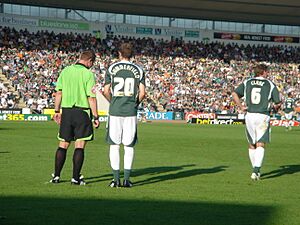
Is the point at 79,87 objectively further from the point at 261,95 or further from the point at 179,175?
the point at 261,95

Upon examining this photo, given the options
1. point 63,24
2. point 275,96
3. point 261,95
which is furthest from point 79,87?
point 63,24

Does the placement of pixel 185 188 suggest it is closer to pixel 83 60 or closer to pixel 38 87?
pixel 83 60

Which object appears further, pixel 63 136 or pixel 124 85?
pixel 63 136

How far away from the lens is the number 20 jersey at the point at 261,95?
1210 cm

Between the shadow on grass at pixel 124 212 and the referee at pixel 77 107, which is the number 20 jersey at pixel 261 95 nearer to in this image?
the referee at pixel 77 107

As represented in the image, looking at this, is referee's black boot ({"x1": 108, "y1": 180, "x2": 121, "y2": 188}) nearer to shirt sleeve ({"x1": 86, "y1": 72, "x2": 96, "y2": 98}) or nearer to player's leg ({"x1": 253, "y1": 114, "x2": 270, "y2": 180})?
shirt sleeve ({"x1": 86, "y1": 72, "x2": 96, "y2": 98})

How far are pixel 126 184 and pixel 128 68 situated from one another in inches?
70.1

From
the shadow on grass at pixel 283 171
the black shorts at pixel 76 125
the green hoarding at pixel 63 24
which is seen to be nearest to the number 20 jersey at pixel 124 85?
the black shorts at pixel 76 125

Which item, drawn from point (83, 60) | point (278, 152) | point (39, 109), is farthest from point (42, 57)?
point (83, 60)

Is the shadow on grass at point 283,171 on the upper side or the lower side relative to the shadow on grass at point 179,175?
lower

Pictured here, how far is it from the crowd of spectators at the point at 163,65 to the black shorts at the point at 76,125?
39.4m

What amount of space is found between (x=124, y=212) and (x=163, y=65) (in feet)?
176

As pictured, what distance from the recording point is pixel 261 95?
12.1m

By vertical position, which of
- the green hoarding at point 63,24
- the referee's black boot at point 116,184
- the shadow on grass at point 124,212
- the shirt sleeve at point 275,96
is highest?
the green hoarding at point 63,24
